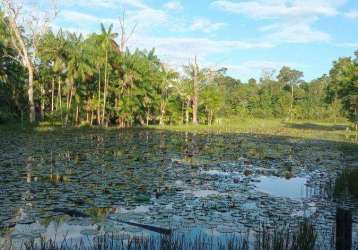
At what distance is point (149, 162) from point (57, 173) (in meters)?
4.42

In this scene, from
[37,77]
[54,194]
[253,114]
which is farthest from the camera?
[253,114]

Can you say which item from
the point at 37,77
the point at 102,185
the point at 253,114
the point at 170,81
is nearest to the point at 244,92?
the point at 253,114

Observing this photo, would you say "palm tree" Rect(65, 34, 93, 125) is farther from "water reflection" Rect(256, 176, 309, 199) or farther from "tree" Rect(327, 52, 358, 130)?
"water reflection" Rect(256, 176, 309, 199)

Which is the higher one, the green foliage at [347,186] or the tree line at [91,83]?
the tree line at [91,83]

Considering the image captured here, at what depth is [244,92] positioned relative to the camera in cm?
8200

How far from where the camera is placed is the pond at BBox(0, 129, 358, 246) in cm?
825

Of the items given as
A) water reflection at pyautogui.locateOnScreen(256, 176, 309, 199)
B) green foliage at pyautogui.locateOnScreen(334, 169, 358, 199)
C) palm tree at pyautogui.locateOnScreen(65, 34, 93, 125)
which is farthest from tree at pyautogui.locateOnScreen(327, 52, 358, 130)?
green foliage at pyautogui.locateOnScreen(334, 169, 358, 199)

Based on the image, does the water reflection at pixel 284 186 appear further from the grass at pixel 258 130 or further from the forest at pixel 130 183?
the grass at pixel 258 130

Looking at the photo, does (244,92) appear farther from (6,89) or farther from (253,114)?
(6,89)

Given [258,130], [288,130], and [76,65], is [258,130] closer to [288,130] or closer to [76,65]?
[288,130]

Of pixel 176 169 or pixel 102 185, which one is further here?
pixel 176 169

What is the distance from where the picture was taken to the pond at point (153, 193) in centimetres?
825

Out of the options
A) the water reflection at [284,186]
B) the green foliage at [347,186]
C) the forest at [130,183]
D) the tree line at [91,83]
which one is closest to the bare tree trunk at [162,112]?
the tree line at [91,83]

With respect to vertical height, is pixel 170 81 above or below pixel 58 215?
above
